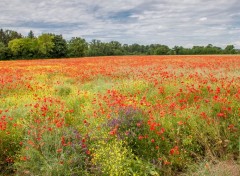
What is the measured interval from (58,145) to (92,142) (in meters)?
0.75

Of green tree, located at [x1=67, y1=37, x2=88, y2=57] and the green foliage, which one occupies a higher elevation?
green tree, located at [x1=67, y1=37, x2=88, y2=57]

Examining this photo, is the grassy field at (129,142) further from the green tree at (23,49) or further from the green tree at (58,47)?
the green tree at (58,47)

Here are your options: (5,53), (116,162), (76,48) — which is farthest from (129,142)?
(76,48)

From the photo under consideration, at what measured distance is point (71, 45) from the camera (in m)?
66.7

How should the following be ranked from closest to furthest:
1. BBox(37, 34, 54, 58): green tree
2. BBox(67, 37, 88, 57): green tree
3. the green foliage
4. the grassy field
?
the green foliage, the grassy field, BBox(37, 34, 54, 58): green tree, BBox(67, 37, 88, 57): green tree

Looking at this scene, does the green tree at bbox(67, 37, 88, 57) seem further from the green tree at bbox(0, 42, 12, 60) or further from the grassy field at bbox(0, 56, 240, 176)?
the grassy field at bbox(0, 56, 240, 176)

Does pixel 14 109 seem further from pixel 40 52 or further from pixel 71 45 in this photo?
pixel 71 45

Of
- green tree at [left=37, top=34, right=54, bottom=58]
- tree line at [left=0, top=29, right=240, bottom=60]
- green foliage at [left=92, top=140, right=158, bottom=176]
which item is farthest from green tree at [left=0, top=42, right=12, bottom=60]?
green foliage at [left=92, top=140, right=158, bottom=176]

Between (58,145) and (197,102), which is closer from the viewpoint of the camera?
(58,145)

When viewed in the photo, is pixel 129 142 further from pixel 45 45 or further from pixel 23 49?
pixel 45 45

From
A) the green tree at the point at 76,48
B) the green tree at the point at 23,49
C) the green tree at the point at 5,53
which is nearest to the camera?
the green tree at the point at 5,53

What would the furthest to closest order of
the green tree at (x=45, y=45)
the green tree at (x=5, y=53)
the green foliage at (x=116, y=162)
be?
the green tree at (x=45, y=45)
the green tree at (x=5, y=53)
the green foliage at (x=116, y=162)

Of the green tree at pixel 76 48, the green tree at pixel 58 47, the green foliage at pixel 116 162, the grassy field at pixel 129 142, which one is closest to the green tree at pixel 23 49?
the green tree at pixel 58 47

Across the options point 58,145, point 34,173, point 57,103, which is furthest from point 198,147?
point 57,103
